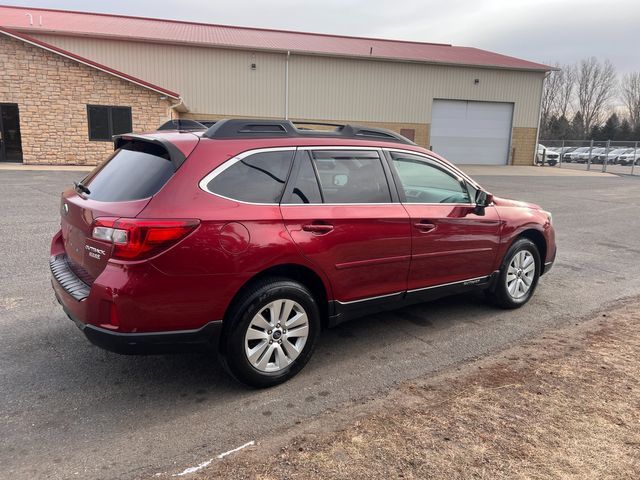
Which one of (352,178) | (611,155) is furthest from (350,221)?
(611,155)

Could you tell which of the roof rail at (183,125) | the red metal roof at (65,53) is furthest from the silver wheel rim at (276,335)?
the red metal roof at (65,53)

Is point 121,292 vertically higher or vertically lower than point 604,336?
higher

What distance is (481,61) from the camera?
101 feet

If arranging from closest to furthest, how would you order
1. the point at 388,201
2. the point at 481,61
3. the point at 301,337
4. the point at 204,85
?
the point at 301,337 → the point at 388,201 → the point at 204,85 → the point at 481,61

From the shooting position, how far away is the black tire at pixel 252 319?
3.22 m

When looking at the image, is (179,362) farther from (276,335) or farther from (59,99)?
(59,99)

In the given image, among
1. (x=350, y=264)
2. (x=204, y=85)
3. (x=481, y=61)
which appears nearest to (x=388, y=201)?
(x=350, y=264)

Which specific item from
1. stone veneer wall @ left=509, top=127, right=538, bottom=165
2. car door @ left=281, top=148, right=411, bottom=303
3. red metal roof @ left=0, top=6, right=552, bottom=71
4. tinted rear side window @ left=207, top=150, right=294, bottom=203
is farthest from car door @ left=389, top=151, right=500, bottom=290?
stone veneer wall @ left=509, top=127, right=538, bottom=165

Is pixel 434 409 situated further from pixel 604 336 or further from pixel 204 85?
pixel 204 85

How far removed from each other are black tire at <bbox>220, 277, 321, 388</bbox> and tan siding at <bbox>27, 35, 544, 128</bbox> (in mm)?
24981

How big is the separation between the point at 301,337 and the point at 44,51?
20.8 meters

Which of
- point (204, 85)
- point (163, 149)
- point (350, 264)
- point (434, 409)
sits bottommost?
point (434, 409)

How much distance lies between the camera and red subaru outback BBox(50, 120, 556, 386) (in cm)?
297

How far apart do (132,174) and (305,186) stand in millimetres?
1168
